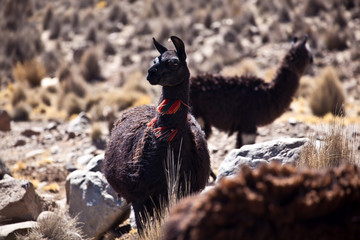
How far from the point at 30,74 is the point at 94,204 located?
1232 cm

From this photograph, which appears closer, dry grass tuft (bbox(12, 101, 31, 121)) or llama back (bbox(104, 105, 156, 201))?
llama back (bbox(104, 105, 156, 201))

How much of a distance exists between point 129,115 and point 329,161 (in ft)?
7.99

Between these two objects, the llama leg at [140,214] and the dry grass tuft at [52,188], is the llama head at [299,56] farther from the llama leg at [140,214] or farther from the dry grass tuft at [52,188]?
the llama leg at [140,214]

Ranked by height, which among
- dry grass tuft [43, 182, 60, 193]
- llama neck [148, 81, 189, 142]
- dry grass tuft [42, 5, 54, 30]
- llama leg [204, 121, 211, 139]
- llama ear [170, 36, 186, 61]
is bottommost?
dry grass tuft [43, 182, 60, 193]

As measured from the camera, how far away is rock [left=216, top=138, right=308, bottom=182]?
449 cm

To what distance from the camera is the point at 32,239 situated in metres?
4.89

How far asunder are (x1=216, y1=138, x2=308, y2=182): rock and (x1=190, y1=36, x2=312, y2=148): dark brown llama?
2763mm

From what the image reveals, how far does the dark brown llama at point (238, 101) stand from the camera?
7.55m

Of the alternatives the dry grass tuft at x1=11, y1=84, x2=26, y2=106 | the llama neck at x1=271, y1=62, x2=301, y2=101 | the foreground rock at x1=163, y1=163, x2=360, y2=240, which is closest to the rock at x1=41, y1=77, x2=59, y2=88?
the dry grass tuft at x1=11, y1=84, x2=26, y2=106

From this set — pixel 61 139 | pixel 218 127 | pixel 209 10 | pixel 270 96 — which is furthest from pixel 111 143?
pixel 209 10

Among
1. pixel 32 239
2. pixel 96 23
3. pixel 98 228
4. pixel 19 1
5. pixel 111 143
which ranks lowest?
pixel 98 228

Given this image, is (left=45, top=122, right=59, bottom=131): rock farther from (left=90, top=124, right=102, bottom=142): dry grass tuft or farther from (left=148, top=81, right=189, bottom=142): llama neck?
(left=148, top=81, right=189, bottom=142): llama neck

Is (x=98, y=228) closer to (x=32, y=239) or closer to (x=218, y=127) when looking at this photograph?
(x=32, y=239)

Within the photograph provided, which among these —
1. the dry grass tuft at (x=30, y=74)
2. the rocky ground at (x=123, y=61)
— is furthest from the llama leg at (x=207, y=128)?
the dry grass tuft at (x=30, y=74)
